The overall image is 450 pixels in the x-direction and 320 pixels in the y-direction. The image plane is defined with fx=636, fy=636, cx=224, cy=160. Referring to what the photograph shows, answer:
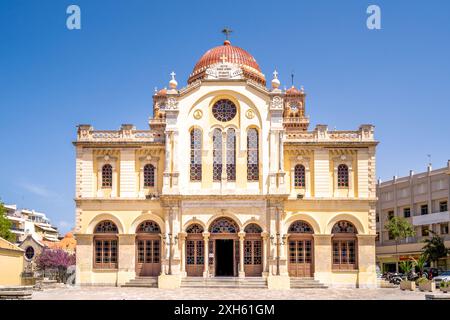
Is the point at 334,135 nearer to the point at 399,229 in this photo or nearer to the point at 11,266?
the point at 11,266

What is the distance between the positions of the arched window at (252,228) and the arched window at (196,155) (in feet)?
13.1

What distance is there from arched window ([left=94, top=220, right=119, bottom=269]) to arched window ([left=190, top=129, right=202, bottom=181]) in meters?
5.67

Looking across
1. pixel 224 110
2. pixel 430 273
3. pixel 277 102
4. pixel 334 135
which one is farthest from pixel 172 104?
pixel 430 273

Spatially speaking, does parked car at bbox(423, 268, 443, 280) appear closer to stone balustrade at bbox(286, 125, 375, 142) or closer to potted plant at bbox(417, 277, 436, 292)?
potted plant at bbox(417, 277, 436, 292)

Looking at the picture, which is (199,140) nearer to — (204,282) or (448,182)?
(204,282)

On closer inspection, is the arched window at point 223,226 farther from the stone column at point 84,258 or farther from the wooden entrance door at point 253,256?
the stone column at point 84,258

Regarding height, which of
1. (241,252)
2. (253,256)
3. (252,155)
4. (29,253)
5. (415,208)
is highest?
(252,155)

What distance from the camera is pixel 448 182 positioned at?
6034 cm

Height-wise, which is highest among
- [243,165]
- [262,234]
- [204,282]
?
[243,165]

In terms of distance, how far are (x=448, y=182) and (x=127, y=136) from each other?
115ft

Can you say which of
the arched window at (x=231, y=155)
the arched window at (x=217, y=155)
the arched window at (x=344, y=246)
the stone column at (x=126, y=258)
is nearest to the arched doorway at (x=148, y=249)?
the stone column at (x=126, y=258)

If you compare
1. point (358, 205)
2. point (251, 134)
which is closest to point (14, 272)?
point (251, 134)

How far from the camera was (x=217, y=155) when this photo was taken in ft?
124

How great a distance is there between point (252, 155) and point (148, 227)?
295 inches
